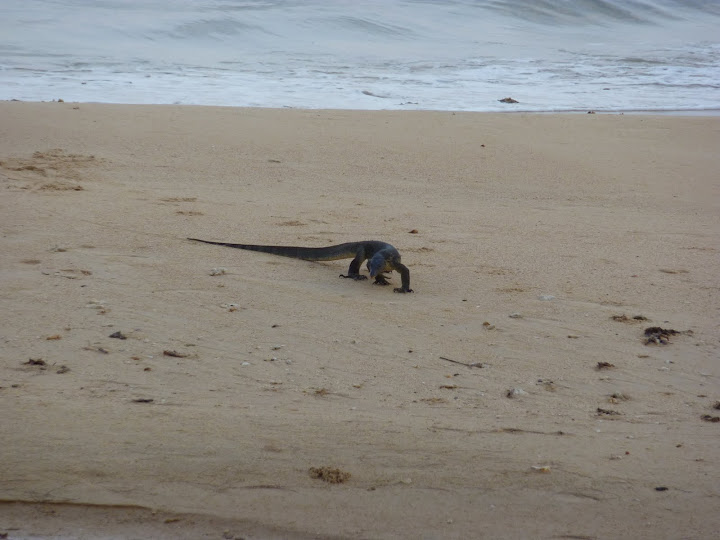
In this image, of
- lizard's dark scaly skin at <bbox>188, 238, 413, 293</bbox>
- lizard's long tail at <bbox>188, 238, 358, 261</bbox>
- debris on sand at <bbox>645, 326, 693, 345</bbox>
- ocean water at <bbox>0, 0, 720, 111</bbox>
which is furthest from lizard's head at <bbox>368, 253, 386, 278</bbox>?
ocean water at <bbox>0, 0, 720, 111</bbox>

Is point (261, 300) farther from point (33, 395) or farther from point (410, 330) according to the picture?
point (33, 395)

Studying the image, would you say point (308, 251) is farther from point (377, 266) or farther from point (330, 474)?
point (330, 474)

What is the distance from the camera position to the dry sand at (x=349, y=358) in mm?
2576

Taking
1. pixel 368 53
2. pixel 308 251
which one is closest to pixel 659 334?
pixel 308 251

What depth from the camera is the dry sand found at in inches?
101

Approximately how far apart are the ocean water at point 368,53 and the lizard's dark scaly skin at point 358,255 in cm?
650

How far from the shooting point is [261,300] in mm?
4152

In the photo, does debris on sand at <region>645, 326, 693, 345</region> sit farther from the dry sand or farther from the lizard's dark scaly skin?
the lizard's dark scaly skin

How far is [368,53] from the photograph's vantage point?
18.7 metres

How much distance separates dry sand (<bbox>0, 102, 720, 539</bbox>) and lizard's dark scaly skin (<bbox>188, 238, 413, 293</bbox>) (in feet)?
0.27

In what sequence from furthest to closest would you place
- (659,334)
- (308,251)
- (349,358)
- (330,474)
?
1. (308,251)
2. (659,334)
3. (349,358)
4. (330,474)

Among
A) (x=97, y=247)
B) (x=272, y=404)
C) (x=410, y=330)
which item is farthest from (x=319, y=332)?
(x=97, y=247)

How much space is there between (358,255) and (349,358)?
1.36 m

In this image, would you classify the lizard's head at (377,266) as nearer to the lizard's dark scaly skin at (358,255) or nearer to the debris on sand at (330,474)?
the lizard's dark scaly skin at (358,255)
